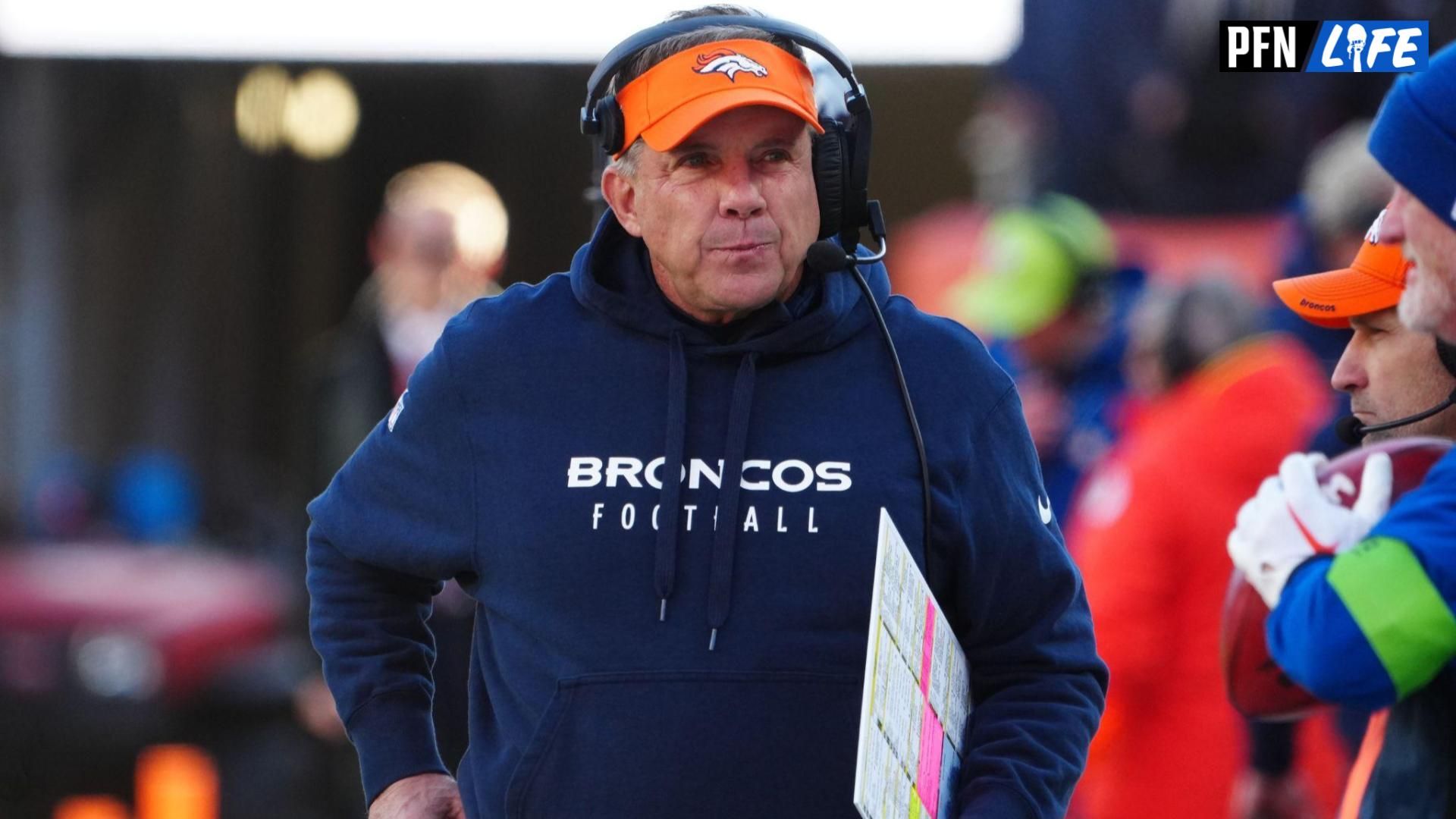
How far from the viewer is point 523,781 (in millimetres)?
2223

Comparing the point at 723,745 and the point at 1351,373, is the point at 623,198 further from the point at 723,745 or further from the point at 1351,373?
the point at 1351,373

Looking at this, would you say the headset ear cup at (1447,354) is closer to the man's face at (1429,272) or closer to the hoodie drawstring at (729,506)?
the man's face at (1429,272)

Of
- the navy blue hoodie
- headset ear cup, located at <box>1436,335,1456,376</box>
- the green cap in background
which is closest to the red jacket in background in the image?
the green cap in background

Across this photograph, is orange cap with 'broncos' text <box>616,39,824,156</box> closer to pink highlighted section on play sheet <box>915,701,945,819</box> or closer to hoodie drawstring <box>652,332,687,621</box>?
hoodie drawstring <box>652,332,687,621</box>

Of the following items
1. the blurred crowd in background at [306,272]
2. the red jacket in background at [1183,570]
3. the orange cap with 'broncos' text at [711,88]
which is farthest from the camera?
the blurred crowd in background at [306,272]

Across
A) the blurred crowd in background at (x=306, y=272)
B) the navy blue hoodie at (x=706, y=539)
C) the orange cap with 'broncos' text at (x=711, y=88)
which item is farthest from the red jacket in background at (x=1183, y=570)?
the orange cap with 'broncos' text at (x=711, y=88)

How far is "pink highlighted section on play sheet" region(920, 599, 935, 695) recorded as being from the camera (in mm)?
2119

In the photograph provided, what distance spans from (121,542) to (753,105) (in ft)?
20.9

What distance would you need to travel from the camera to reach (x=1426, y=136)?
199 centimetres

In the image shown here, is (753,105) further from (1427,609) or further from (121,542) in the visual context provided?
(121,542)

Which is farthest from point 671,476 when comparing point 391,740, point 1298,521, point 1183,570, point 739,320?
point 1183,570

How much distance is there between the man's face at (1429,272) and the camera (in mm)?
1976

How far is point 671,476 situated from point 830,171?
0.43 meters

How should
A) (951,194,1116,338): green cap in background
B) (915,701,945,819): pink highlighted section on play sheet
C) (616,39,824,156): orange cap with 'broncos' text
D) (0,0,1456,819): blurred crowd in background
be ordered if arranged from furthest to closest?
(0,0,1456,819): blurred crowd in background, (951,194,1116,338): green cap in background, (616,39,824,156): orange cap with 'broncos' text, (915,701,945,819): pink highlighted section on play sheet
